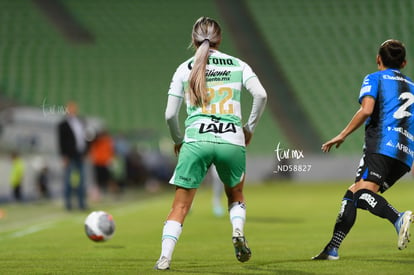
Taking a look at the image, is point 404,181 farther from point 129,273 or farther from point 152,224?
point 129,273

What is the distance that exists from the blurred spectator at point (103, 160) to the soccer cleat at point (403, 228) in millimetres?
13161

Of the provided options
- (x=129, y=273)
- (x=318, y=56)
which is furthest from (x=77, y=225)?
(x=318, y=56)

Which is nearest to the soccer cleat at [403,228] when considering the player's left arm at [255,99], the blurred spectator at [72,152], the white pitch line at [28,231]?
the player's left arm at [255,99]

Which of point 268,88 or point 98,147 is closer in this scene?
point 98,147

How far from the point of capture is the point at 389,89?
5902 millimetres

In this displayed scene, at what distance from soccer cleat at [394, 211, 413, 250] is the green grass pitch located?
18 cm

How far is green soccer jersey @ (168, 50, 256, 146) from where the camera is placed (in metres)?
5.58

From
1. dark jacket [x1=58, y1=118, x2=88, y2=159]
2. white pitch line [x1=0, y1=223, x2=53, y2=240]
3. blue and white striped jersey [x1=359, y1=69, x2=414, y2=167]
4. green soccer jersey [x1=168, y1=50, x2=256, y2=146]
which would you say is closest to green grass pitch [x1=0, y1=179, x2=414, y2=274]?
white pitch line [x1=0, y1=223, x2=53, y2=240]

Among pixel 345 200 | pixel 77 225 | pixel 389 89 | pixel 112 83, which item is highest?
pixel 112 83

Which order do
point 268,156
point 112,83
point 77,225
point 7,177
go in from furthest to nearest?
point 268,156, point 112,83, point 7,177, point 77,225

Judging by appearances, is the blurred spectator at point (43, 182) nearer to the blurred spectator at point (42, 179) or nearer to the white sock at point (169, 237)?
the blurred spectator at point (42, 179)

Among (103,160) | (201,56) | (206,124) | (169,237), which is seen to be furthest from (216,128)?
(103,160)

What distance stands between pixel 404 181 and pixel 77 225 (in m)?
14.2

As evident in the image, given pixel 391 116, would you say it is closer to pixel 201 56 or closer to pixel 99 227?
pixel 201 56
